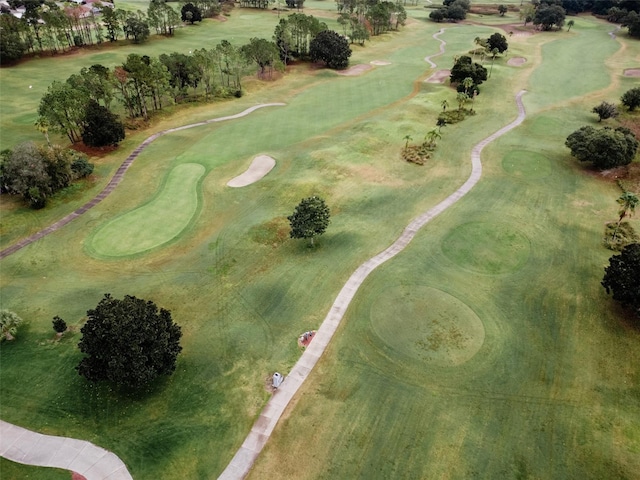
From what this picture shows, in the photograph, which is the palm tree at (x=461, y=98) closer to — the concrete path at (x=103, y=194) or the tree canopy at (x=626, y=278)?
the concrete path at (x=103, y=194)

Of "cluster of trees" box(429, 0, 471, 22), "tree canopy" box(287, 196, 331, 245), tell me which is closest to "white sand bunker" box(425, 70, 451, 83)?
"tree canopy" box(287, 196, 331, 245)

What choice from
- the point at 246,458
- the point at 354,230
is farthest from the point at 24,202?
the point at 246,458

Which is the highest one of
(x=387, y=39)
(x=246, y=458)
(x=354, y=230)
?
(x=387, y=39)

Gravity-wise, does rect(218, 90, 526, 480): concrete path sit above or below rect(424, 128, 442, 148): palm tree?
below

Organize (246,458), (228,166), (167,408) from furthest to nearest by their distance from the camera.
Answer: (228,166) < (167,408) < (246,458)

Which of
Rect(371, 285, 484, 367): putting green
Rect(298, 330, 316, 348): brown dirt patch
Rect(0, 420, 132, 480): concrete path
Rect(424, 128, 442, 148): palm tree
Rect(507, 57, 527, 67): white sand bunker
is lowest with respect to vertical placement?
Rect(0, 420, 132, 480): concrete path

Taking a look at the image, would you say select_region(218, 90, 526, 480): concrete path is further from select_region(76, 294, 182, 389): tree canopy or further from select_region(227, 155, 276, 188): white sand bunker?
select_region(227, 155, 276, 188): white sand bunker

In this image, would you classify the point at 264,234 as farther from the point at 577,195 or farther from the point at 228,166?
the point at 577,195

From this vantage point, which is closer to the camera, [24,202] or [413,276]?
[413,276]

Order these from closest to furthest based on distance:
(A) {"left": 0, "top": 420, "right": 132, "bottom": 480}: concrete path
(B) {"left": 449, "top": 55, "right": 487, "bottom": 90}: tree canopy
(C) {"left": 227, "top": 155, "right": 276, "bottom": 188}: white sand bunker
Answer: (A) {"left": 0, "top": 420, "right": 132, "bottom": 480}: concrete path < (C) {"left": 227, "top": 155, "right": 276, "bottom": 188}: white sand bunker < (B) {"left": 449, "top": 55, "right": 487, "bottom": 90}: tree canopy
